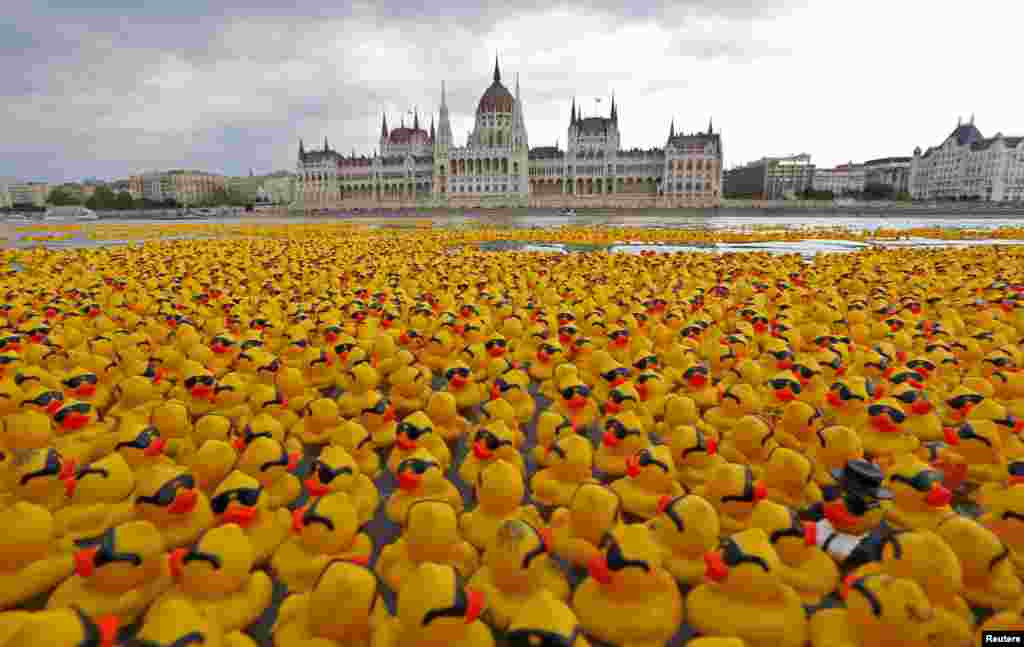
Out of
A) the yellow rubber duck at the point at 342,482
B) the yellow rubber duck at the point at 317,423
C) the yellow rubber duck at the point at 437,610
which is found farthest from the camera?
the yellow rubber duck at the point at 317,423

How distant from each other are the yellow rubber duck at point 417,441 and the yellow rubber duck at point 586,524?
159cm

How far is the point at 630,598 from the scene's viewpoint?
395 cm

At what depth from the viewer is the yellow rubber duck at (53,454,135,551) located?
4.82 metres

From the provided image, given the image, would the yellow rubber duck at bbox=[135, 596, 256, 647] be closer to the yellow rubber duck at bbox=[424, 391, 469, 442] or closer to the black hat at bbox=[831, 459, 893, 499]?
the yellow rubber duck at bbox=[424, 391, 469, 442]

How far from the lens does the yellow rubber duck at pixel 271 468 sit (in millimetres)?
5273

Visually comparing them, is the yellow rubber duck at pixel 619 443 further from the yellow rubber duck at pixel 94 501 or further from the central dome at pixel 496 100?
the central dome at pixel 496 100

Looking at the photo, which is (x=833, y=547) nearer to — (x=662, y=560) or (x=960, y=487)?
(x=662, y=560)

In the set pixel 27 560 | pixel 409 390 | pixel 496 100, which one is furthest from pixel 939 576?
pixel 496 100

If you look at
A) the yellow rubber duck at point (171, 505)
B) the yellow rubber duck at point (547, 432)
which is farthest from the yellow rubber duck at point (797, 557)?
the yellow rubber duck at point (171, 505)

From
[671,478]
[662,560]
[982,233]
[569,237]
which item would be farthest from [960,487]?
[982,233]

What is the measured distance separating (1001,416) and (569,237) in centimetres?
2915

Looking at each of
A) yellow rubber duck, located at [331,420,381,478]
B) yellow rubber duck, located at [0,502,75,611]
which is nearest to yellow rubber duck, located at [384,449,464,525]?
yellow rubber duck, located at [331,420,381,478]

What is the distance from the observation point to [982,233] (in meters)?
38.5

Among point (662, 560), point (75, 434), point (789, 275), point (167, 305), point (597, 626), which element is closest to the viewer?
point (597, 626)
